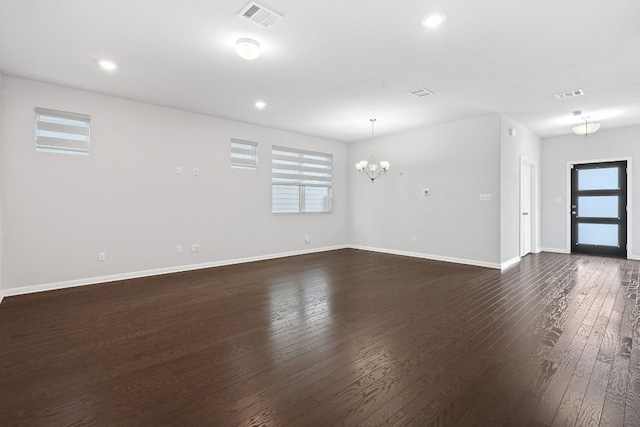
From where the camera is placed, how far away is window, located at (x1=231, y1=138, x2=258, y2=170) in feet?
19.7

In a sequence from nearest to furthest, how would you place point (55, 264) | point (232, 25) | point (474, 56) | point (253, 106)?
point (232, 25), point (474, 56), point (55, 264), point (253, 106)

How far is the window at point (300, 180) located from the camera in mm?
6715

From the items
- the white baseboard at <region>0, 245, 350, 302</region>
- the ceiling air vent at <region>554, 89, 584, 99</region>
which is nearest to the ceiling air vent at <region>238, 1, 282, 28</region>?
the white baseboard at <region>0, 245, 350, 302</region>

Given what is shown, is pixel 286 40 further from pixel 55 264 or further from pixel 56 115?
pixel 55 264

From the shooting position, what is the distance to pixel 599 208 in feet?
21.9

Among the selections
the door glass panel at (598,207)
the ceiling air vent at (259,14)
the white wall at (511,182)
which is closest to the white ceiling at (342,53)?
the ceiling air vent at (259,14)

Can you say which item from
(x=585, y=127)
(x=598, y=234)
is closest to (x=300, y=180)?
(x=585, y=127)

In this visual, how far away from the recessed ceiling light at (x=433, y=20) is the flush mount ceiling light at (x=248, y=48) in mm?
1595

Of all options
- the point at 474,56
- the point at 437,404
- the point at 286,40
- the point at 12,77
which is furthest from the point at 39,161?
the point at 474,56

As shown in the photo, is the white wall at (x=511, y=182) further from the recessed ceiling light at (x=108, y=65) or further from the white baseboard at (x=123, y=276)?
the recessed ceiling light at (x=108, y=65)

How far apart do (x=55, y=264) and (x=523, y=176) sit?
8.42 metres

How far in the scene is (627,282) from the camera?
4.44 m

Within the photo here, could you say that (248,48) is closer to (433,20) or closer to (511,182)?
(433,20)

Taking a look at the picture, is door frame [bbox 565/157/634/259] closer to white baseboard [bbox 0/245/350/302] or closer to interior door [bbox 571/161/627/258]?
interior door [bbox 571/161/627/258]
